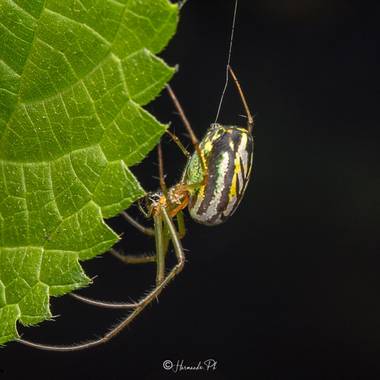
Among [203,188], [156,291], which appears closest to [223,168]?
[203,188]

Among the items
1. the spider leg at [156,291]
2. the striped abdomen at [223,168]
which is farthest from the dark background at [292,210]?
the striped abdomen at [223,168]

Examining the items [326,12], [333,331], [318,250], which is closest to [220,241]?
[318,250]

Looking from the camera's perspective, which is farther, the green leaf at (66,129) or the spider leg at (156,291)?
the spider leg at (156,291)

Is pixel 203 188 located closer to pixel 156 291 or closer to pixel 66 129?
pixel 156 291

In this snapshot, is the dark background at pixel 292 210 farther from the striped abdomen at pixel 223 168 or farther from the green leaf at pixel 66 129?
the green leaf at pixel 66 129

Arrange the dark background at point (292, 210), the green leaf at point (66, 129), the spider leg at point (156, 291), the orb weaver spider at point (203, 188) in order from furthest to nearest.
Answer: the dark background at point (292, 210), the spider leg at point (156, 291), the orb weaver spider at point (203, 188), the green leaf at point (66, 129)

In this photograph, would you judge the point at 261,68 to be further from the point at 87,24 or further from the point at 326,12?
the point at 87,24

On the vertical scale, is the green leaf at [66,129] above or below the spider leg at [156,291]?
above
